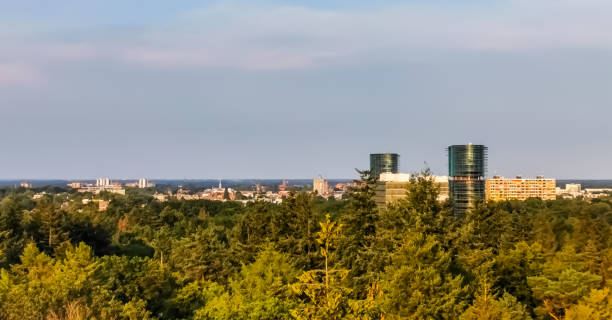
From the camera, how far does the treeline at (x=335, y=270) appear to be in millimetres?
30484

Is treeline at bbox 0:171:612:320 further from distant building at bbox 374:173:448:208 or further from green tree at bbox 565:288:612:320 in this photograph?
distant building at bbox 374:173:448:208

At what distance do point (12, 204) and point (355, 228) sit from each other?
40.2 meters

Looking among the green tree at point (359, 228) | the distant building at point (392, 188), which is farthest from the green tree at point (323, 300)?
the distant building at point (392, 188)

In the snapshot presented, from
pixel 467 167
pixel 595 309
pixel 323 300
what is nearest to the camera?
pixel 323 300

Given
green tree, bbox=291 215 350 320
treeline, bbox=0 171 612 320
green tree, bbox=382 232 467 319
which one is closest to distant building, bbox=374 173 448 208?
treeline, bbox=0 171 612 320

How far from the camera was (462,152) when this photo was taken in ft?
524

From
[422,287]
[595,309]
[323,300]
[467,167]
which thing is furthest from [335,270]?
[467,167]

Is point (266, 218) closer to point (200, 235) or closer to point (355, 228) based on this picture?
point (200, 235)

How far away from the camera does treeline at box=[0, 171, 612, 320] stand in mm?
30484

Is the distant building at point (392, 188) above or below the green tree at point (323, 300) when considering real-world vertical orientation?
above

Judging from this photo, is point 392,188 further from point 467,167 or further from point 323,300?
point 323,300

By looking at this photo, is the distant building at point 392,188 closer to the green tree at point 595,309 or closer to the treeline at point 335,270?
the treeline at point 335,270

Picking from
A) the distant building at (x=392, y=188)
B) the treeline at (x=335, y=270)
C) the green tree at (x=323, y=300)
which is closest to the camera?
the green tree at (x=323, y=300)

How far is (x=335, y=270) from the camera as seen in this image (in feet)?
107
